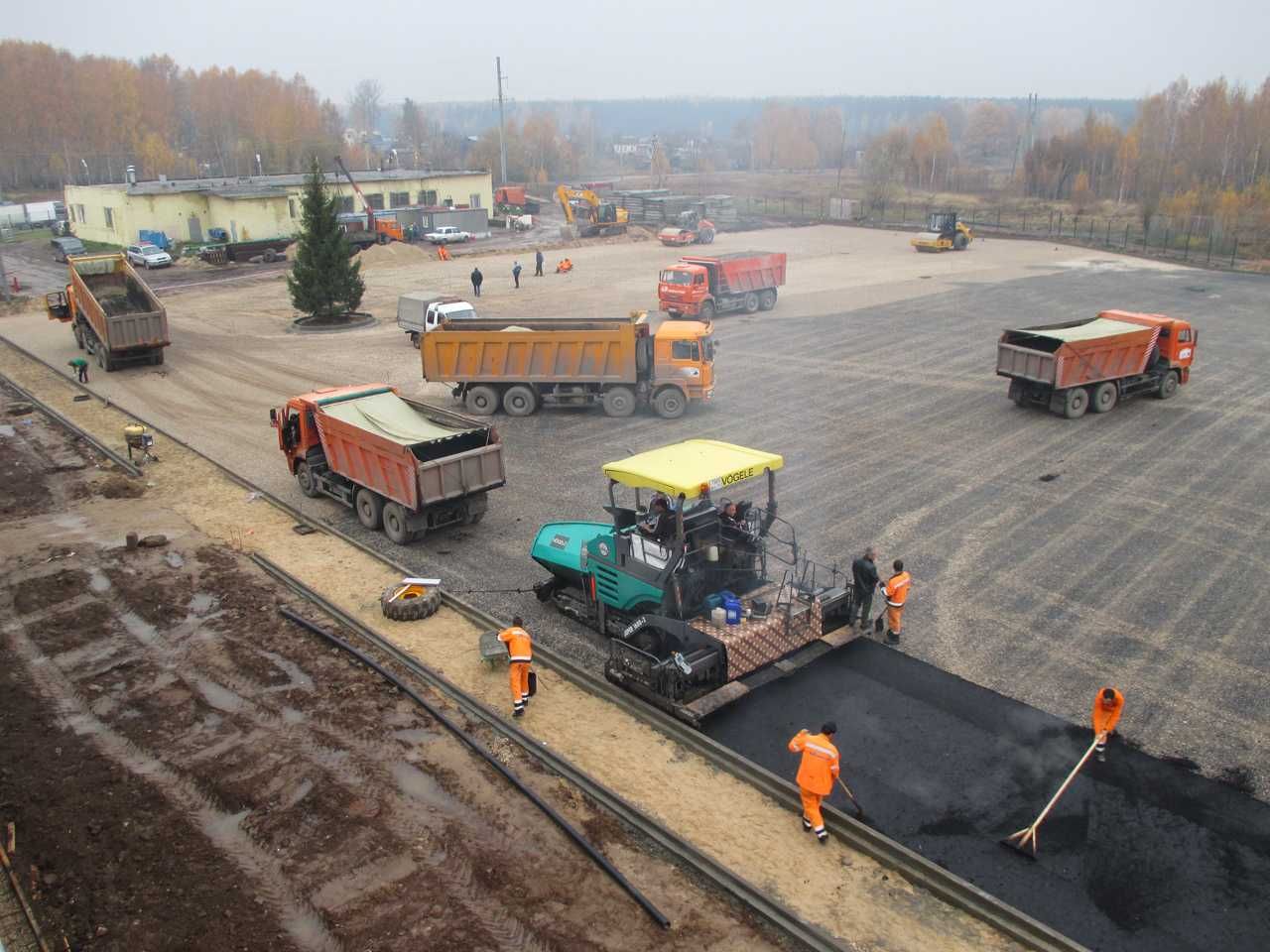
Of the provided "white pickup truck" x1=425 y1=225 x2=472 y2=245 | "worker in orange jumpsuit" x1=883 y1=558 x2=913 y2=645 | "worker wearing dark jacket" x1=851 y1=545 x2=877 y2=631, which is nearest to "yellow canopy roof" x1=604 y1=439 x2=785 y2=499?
"worker wearing dark jacket" x1=851 y1=545 x2=877 y2=631

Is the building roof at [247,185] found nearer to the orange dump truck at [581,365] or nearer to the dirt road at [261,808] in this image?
the orange dump truck at [581,365]

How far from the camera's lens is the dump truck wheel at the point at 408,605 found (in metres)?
12.5

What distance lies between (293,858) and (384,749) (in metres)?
1.74

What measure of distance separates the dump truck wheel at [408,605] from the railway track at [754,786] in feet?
1.42

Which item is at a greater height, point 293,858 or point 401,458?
point 401,458

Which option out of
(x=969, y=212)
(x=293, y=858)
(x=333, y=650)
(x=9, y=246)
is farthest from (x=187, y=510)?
(x=969, y=212)

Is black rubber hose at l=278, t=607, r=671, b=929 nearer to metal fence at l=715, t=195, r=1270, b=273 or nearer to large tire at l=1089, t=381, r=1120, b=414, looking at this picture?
large tire at l=1089, t=381, r=1120, b=414

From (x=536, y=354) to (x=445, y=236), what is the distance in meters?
37.3

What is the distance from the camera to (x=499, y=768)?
30.1ft

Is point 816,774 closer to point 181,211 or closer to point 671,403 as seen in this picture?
point 671,403

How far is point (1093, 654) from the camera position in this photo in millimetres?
11641

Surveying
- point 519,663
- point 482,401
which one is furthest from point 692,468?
point 482,401

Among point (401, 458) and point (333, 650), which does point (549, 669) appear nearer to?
point (333, 650)

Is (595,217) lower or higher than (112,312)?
higher
